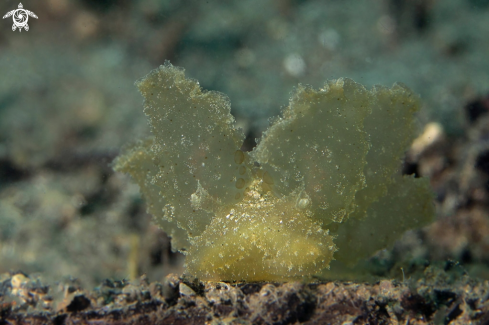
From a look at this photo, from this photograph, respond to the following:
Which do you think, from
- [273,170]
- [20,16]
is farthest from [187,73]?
[273,170]

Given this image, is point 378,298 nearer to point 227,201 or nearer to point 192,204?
point 227,201

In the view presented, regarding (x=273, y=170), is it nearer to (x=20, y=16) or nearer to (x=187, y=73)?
(x=187, y=73)

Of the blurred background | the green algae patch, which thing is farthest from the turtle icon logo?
the green algae patch

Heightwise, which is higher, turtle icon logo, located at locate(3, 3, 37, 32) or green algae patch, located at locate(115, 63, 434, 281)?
turtle icon logo, located at locate(3, 3, 37, 32)

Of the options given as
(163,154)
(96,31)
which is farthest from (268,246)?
(96,31)

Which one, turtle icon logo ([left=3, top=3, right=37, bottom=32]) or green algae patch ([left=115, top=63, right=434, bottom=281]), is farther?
turtle icon logo ([left=3, top=3, right=37, bottom=32])

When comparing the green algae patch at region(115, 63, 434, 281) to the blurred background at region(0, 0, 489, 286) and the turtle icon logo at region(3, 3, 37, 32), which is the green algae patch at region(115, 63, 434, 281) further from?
the turtle icon logo at region(3, 3, 37, 32)

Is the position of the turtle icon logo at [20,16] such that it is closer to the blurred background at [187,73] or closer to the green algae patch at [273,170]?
the blurred background at [187,73]
